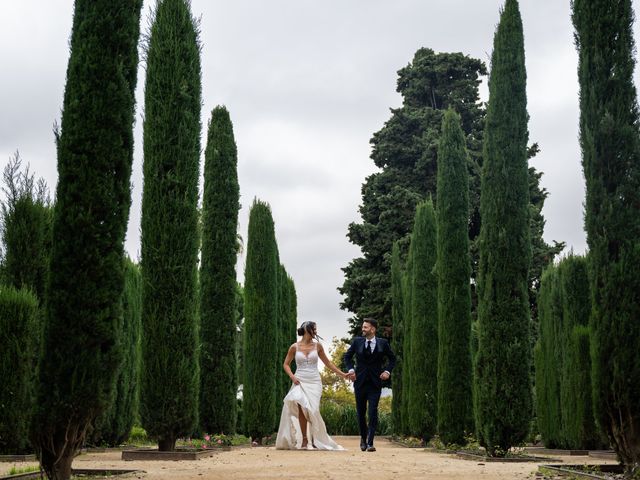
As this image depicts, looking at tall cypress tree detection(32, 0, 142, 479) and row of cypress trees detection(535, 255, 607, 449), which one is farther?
row of cypress trees detection(535, 255, 607, 449)

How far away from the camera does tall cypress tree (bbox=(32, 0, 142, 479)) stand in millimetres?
6934

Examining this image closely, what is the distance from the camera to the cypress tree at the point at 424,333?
55.1 ft

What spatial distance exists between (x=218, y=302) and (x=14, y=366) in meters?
5.45

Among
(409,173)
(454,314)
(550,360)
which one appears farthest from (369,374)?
(409,173)

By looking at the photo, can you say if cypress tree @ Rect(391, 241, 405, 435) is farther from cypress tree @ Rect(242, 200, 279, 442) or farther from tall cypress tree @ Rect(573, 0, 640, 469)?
tall cypress tree @ Rect(573, 0, 640, 469)

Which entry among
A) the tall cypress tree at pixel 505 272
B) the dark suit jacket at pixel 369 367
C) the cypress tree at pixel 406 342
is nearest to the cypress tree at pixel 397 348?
the cypress tree at pixel 406 342

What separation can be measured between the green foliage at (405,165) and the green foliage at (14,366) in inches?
761

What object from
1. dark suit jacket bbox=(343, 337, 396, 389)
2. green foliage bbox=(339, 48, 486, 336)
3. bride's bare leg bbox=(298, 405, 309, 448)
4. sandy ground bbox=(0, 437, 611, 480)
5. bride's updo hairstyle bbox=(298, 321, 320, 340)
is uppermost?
green foliage bbox=(339, 48, 486, 336)

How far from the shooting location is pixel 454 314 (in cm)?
1456

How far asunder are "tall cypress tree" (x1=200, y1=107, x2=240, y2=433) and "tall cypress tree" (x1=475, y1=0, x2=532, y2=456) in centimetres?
649

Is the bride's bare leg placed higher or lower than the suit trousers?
lower

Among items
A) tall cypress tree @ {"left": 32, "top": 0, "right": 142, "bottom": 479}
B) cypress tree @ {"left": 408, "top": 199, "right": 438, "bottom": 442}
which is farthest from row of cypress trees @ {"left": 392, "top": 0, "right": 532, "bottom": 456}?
tall cypress tree @ {"left": 32, "top": 0, "right": 142, "bottom": 479}

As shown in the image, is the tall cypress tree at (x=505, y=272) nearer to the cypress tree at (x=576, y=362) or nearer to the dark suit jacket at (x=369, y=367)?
the dark suit jacket at (x=369, y=367)

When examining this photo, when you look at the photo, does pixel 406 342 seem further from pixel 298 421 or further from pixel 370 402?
pixel 370 402
